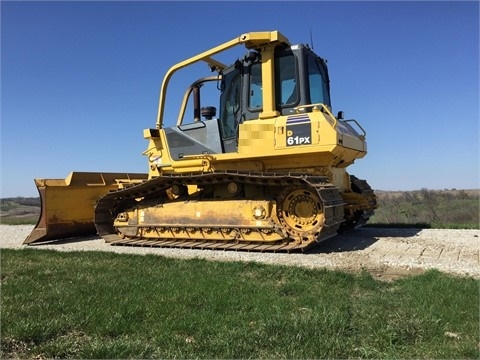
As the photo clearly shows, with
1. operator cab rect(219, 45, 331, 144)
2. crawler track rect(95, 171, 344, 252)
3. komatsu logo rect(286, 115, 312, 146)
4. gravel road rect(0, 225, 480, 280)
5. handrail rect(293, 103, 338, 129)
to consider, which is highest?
operator cab rect(219, 45, 331, 144)

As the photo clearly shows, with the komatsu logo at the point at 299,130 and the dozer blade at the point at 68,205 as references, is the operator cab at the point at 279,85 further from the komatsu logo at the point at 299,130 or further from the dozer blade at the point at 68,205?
the dozer blade at the point at 68,205

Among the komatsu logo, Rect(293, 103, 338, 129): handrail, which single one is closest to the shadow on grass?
the komatsu logo

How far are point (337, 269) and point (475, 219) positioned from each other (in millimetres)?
12094

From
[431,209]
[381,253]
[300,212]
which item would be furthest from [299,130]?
[431,209]

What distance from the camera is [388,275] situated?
5836 mm

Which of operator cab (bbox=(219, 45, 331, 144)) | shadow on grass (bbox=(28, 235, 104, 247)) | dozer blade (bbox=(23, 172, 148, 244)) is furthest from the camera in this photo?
dozer blade (bbox=(23, 172, 148, 244))

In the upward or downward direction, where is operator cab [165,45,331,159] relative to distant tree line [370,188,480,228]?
upward

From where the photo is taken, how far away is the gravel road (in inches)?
242

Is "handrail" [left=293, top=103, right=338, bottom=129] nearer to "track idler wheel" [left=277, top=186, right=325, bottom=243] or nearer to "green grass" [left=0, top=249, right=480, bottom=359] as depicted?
"track idler wheel" [left=277, top=186, right=325, bottom=243]

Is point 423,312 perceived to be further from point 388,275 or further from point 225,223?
point 225,223

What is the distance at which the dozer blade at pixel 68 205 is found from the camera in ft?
33.5

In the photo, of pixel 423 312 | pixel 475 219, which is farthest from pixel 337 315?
pixel 475 219

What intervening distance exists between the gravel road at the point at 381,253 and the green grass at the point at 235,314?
0.75 meters

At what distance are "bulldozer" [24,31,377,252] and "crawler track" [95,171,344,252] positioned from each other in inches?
0.8
